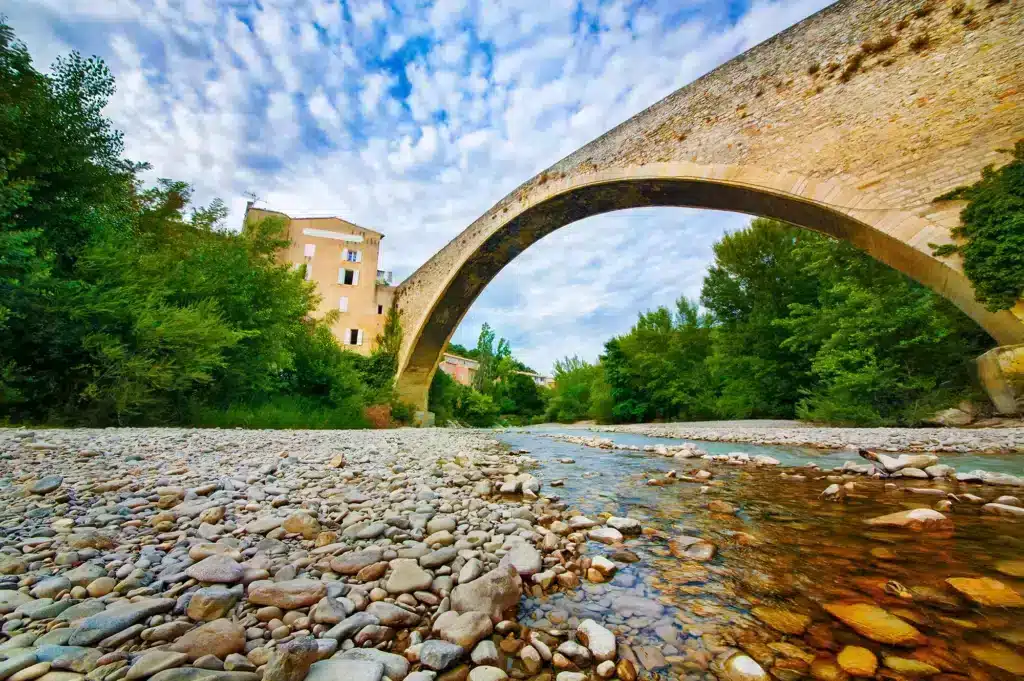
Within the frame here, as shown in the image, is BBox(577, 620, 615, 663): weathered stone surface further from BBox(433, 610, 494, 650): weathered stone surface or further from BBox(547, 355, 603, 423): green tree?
BBox(547, 355, 603, 423): green tree

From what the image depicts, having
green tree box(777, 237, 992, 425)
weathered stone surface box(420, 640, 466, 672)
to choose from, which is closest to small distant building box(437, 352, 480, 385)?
green tree box(777, 237, 992, 425)

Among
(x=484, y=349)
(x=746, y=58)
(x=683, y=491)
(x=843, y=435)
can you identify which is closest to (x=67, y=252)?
(x=683, y=491)

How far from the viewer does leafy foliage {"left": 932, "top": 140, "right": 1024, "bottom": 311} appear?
4.72 metres

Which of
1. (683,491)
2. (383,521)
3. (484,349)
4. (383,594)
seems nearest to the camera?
(383,594)

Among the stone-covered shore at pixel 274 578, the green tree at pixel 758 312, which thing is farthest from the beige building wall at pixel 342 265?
the stone-covered shore at pixel 274 578

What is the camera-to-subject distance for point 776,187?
22.2 feet

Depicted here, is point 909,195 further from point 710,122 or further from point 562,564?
point 562,564

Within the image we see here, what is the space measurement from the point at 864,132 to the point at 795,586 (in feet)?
24.6

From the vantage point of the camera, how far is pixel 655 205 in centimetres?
995

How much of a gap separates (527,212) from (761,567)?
10977 mm

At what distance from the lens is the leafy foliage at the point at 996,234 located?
472cm

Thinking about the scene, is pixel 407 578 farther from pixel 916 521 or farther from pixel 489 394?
pixel 489 394

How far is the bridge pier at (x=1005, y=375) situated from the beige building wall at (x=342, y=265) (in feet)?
61.4

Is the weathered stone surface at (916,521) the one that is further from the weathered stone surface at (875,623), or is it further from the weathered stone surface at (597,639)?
the weathered stone surface at (597,639)
